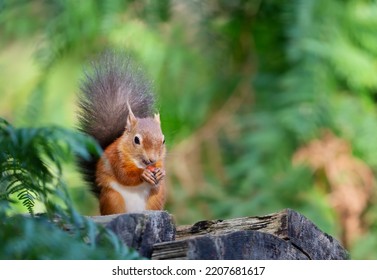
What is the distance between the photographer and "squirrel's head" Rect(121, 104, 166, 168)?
1.91m

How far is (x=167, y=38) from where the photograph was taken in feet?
11.7

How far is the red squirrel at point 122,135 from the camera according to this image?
1.90 m

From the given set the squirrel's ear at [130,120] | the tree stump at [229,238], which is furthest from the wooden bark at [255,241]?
the squirrel's ear at [130,120]

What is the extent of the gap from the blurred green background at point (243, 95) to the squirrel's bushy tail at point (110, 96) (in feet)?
3.41

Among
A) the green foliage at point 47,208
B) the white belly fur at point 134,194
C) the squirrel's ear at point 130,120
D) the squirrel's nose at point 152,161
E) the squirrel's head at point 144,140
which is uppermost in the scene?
the squirrel's ear at point 130,120

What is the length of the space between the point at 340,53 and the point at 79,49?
0.88 metres

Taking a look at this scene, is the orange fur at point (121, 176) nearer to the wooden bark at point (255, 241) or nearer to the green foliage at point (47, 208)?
the wooden bark at point (255, 241)

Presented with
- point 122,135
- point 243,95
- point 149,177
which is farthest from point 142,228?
point 243,95

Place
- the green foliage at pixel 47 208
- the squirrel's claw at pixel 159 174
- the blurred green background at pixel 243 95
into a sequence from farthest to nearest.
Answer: the blurred green background at pixel 243 95 → the squirrel's claw at pixel 159 174 → the green foliage at pixel 47 208

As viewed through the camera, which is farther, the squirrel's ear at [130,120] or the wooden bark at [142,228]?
the squirrel's ear at [130,120]

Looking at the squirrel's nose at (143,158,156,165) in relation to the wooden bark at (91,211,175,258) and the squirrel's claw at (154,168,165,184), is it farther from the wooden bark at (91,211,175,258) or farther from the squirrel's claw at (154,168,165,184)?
the wooden bark at (91,211,175,258)

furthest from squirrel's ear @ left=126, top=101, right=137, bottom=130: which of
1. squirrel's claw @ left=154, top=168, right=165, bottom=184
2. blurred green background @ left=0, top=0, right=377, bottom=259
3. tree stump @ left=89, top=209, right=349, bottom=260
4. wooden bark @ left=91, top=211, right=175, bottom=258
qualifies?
blurred green background @ left=0, top=0, right=377, bottom=259

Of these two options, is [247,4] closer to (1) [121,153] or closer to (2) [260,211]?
(2) [260,211]
